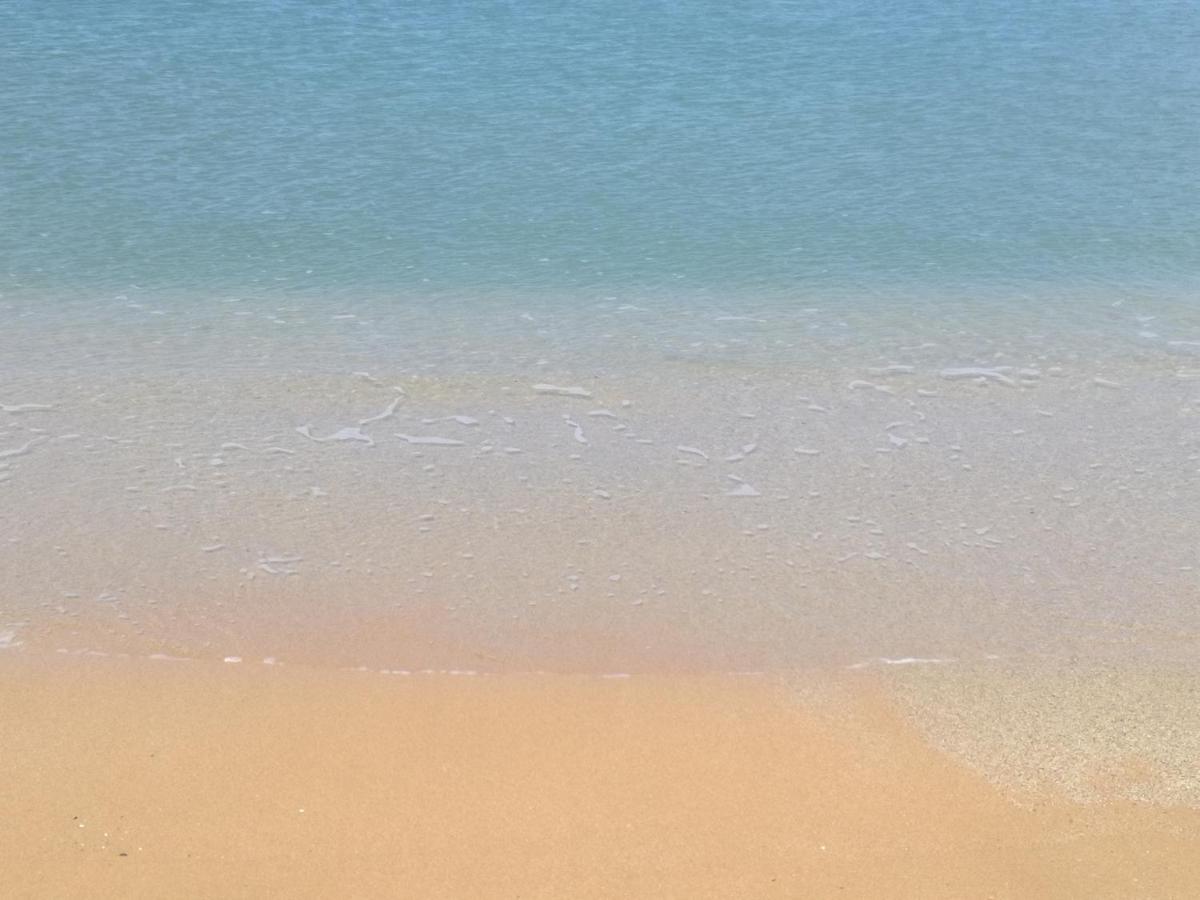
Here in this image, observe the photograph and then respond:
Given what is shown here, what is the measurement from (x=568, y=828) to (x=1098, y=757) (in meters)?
1.15

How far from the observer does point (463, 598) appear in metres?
3.45

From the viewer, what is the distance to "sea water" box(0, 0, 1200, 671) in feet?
11.4

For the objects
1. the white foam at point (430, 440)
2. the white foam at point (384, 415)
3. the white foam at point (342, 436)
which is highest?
the white foam at point (342, 436)

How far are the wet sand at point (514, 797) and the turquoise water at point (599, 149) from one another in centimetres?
261

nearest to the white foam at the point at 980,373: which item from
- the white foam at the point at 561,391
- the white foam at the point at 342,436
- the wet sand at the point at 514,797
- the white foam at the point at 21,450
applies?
the white foam at the point at 561,391

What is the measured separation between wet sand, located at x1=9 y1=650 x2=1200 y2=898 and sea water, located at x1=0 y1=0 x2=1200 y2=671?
0.19 m

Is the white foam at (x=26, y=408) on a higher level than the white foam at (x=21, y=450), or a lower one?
lower

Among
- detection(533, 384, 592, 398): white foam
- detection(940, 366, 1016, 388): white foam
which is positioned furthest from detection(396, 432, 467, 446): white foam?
detection(940, 366, 1016, 388): white foam

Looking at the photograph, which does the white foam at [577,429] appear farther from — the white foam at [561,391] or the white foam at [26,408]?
the white foam at [26,408]

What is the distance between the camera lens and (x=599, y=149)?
6.67 metres

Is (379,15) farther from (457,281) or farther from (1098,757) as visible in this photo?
(1098,757)

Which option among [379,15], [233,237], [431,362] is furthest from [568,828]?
[379,15]

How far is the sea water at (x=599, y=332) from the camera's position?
3.46 metres

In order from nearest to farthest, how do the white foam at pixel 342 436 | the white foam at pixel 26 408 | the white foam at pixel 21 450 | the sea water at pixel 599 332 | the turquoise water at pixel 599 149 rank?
the sea water at pixel 599 332 → the white foam at pixel 21 450 → the white foam at pixel 342 436 → the white foam at pixel 26 408 → the turquoise water at pixel 599 149
